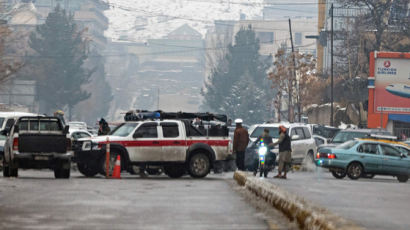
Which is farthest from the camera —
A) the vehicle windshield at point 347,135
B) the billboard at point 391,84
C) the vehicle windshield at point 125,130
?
the billboard at point 391,84

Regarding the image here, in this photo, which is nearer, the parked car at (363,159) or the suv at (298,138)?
the parked car at (363,159)

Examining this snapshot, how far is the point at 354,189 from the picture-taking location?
24.7m

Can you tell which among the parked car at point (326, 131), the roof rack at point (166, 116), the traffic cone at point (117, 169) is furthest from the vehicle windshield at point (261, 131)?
the parked car at point (326, 131)

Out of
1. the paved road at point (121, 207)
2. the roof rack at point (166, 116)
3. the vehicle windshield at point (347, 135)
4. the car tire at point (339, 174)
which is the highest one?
the roof rack at point (166, 116)

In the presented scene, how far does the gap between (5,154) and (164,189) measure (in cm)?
732

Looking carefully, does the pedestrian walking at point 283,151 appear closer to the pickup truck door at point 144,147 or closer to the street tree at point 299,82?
the pickup truck door at point 144,147

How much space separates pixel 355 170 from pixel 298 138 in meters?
4.33

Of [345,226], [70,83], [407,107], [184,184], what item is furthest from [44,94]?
[345,226]

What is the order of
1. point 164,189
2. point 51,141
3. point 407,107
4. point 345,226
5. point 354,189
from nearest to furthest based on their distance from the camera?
1. point 345,226
2. point 164,189
3. point 354,189
4. point 51,141
5. point 407,107

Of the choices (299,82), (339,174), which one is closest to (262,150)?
(339,174)

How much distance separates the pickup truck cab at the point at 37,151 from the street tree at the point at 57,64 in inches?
3715

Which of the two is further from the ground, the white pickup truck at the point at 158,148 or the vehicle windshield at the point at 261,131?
the vehicle windshield at the point at 261,131

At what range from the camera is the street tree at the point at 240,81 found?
134875mm

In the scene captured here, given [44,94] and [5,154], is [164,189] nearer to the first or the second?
[5,154]
